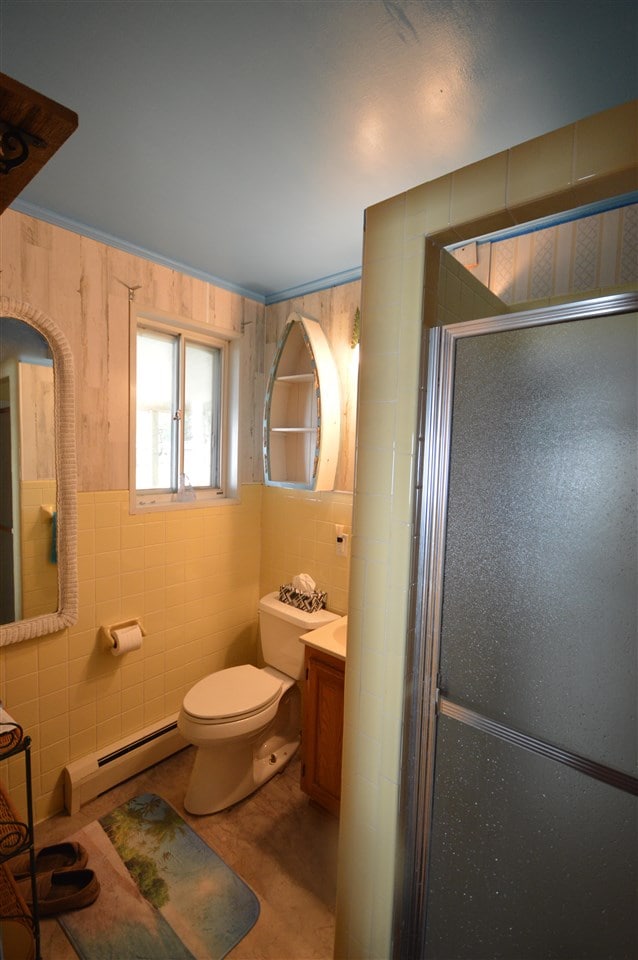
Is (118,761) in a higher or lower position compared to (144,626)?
lower

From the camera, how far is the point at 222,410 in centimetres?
267

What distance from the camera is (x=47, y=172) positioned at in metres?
1.51

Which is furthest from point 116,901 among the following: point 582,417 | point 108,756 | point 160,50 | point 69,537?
point 160,50

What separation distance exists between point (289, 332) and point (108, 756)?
2292 mm

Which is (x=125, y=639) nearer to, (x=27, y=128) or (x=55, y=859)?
(x=55, y=859)

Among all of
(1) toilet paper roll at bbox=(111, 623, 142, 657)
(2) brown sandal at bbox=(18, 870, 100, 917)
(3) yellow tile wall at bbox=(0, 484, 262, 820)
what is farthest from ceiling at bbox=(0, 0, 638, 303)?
(2) brown sandal at bbox=(18, 870, 100, 917)

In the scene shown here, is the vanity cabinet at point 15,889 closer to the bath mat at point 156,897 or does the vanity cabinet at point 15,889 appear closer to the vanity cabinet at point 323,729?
the bath mat at point 156,897

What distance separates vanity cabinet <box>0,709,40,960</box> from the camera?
1.17 metres

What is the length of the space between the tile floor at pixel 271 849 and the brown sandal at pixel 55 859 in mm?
119

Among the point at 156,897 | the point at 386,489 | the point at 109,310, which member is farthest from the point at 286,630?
the point at 109,310

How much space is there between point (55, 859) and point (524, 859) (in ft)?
6.08

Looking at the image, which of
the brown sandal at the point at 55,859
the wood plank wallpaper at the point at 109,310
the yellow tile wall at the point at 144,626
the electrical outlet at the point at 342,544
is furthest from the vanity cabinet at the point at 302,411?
the brown sandal at the point at 55,859

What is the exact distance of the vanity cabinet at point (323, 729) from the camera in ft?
6.08

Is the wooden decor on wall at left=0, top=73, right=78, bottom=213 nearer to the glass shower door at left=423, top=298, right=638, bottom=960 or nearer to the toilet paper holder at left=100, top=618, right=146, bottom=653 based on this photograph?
the glass shower door at left=423, top=298, right=638, bottom=960
